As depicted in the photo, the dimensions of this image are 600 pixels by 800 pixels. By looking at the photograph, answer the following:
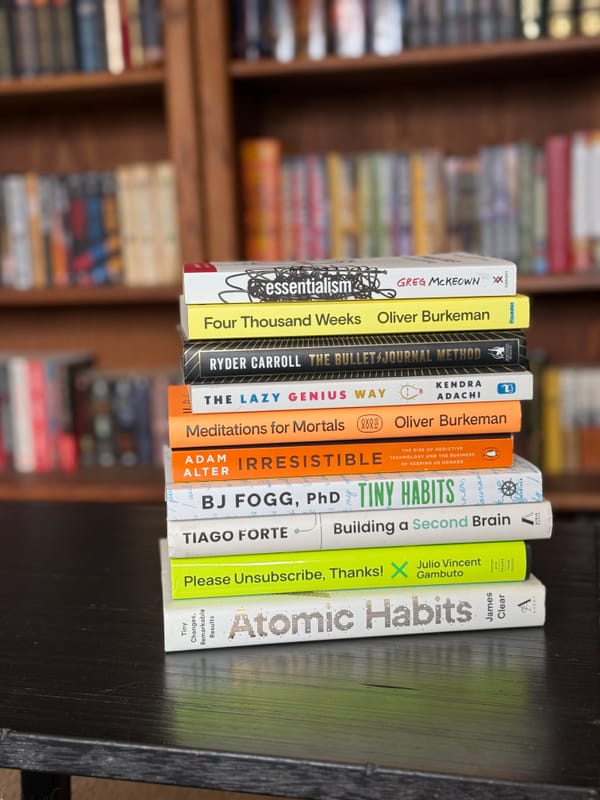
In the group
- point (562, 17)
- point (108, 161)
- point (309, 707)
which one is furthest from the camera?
point (108, 161)

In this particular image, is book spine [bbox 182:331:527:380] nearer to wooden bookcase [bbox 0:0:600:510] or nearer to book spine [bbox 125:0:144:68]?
wooden bookcase [bbox 0:0:600:510]

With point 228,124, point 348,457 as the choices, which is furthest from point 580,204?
point 348,457

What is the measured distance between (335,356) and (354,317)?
33 mm

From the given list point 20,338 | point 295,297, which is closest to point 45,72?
point 20,338

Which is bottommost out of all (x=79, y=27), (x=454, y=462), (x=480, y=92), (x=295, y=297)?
(x=454, y=462)

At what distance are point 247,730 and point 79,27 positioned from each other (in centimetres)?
153

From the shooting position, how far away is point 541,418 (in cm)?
178

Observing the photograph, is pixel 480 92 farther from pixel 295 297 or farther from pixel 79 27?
pixel 295 297

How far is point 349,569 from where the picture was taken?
706 millimetres

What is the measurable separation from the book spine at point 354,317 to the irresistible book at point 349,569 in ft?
0.55

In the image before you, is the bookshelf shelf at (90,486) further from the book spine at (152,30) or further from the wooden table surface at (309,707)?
the wooden table surface at (309,707)

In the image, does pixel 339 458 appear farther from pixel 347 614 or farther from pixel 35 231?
pixel 35 231

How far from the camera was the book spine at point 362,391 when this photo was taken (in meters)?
0.71

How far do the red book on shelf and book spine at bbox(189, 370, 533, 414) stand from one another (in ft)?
3.49
